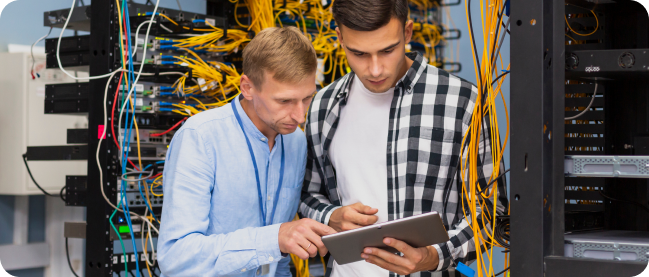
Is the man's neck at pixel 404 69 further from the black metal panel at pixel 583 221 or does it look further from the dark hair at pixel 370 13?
the black metal panel at pixel 583 221

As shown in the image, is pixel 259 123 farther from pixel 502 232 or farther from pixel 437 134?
pixel 502 232

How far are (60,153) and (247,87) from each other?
1.33m

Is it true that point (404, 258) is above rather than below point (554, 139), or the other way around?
below

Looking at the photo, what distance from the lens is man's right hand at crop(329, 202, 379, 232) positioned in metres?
1.38

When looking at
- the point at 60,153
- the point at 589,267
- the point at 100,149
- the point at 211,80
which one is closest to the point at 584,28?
the point at 589,267

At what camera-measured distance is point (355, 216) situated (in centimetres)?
138

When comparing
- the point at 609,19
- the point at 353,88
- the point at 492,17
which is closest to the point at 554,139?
the point at 492,17

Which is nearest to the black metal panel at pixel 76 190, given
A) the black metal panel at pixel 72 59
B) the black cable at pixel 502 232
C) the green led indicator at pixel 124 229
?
the green led indicator at pixel 124 229

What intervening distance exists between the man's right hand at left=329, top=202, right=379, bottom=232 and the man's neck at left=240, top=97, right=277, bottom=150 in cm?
25

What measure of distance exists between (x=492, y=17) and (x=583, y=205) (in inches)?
19.0

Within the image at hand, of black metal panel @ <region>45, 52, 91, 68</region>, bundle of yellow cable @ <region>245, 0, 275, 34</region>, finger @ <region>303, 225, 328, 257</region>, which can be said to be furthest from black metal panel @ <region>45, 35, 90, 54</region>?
finger @ <region>303, 225, 328, 257</region>

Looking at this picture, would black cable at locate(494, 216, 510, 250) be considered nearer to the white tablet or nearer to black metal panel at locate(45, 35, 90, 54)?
the white tablet

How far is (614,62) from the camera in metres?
1.05

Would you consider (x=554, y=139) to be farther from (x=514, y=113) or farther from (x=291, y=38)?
(x=291, y=38)
